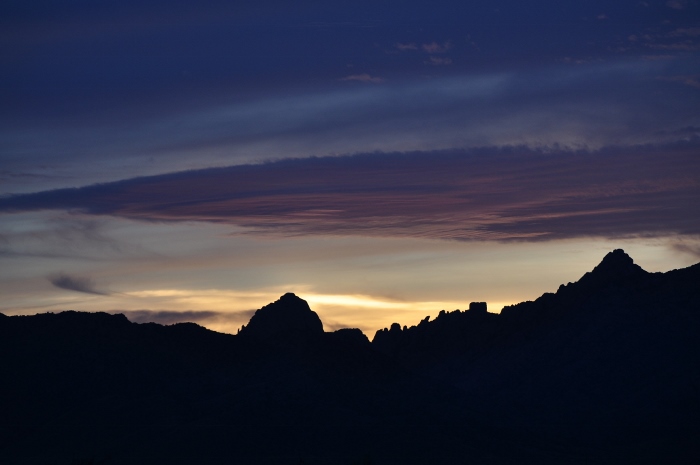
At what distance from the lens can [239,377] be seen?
192 meters

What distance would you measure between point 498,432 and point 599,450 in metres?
24.3

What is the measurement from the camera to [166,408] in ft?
577

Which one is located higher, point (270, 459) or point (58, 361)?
point (58, 361)

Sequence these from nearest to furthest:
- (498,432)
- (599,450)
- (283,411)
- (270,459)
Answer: (270,459) → (283,411) → (498,432) → (599,450)

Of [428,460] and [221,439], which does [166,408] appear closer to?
[221,439]

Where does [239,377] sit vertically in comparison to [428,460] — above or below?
above

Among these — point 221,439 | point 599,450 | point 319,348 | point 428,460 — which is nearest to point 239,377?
point 319,348

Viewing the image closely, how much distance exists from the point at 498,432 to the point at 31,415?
78402 millimetres

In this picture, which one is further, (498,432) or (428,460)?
(498,432)

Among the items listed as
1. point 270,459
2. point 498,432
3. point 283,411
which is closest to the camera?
point 270,459

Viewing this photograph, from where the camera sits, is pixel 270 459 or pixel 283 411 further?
pixel 283 411

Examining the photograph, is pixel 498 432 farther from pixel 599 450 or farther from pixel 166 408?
pixel 166 408

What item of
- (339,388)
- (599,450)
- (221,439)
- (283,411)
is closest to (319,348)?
(339,388)

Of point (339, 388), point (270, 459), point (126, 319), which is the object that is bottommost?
point (270, 459)
